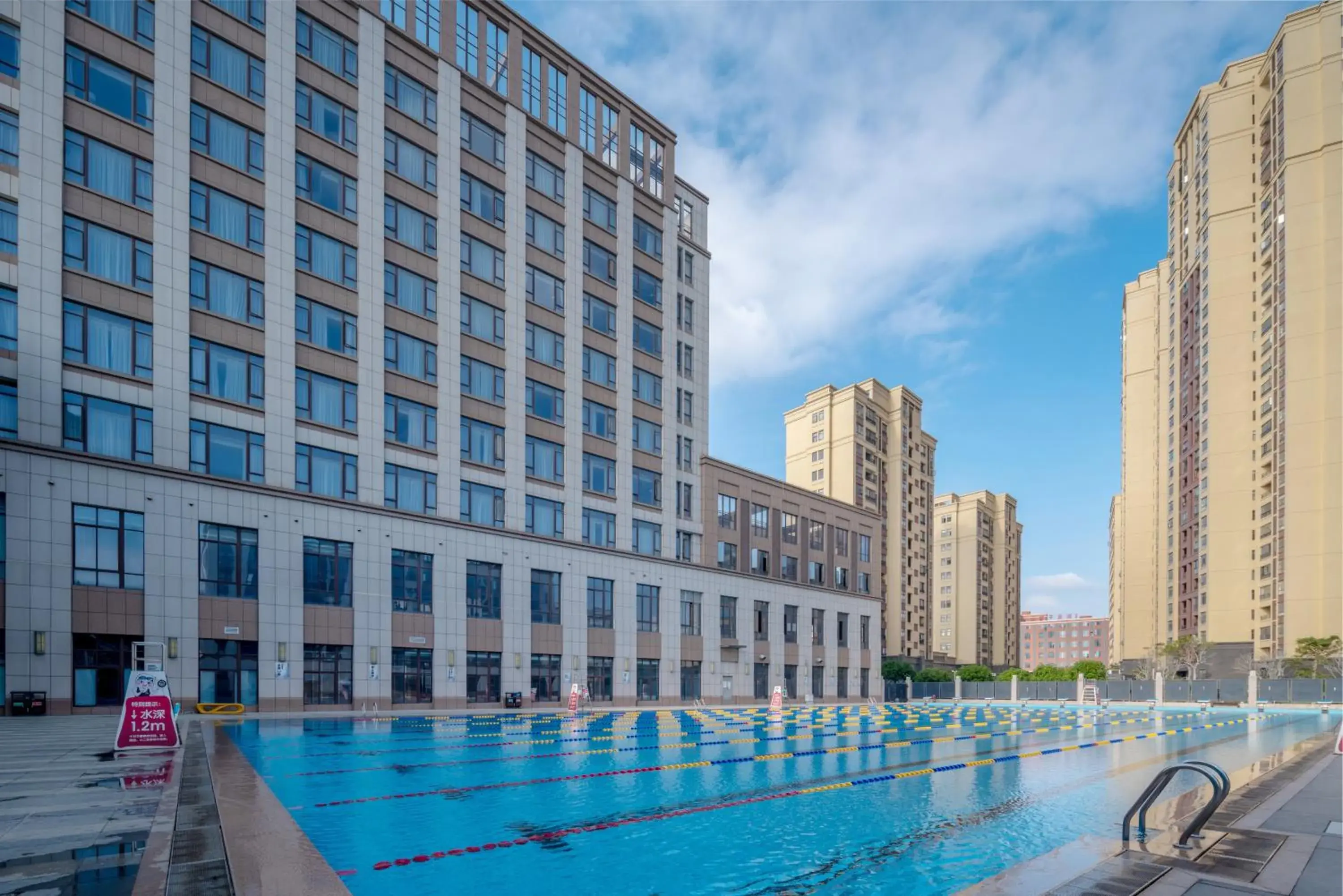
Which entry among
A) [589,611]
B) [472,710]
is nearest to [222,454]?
[472,710]

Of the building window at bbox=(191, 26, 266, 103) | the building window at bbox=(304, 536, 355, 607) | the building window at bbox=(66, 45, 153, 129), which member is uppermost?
the building window at bbox=(191, 26, 266, 103)

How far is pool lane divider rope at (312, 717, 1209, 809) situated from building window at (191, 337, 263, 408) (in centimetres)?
2539

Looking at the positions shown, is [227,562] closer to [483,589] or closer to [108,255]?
[108,255]

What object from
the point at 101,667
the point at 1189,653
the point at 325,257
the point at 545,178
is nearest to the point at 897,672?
the point at 1189,653

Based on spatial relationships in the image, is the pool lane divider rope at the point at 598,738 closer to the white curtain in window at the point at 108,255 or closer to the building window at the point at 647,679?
the building window at the point at 647,679

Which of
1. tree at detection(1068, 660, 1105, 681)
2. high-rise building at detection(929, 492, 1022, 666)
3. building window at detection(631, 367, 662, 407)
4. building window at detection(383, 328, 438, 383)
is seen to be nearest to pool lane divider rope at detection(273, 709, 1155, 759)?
building window at detection(383, 328, 438, 383)

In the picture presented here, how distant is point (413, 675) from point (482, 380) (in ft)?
51.3

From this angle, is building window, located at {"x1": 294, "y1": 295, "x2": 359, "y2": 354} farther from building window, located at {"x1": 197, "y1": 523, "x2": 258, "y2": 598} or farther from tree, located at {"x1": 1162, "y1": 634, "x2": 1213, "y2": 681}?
tree, located at {"x1": 1162, "y1": 634, "x2": 1213, "y2": 681}

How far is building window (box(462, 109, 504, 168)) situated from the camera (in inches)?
1777

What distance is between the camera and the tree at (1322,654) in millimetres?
63562

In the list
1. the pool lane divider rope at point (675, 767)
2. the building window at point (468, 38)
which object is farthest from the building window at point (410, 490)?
the pool lane divider rope at point (675, 767)

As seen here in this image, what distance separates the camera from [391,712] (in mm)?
37125

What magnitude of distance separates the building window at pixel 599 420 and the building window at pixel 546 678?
13.6 meters

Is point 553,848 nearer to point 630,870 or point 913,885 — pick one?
point 630,870
